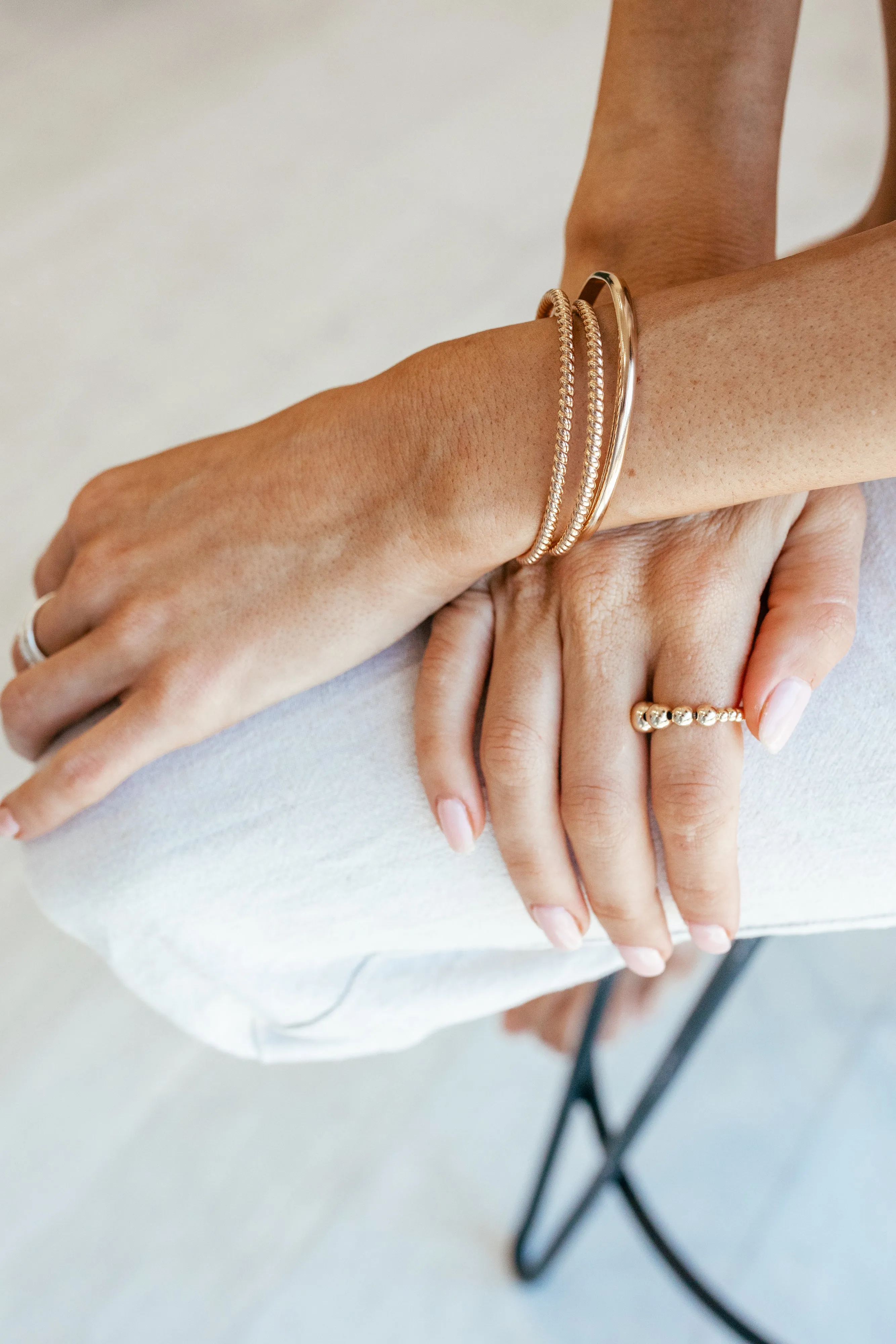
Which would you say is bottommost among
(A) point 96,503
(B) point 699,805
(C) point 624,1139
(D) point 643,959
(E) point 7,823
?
(C) point 624,1139

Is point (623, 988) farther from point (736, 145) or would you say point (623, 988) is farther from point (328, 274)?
point (328, 274)

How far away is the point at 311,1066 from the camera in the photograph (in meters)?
1.21

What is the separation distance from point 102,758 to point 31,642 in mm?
128

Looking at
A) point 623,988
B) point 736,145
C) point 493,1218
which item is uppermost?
point 736,145

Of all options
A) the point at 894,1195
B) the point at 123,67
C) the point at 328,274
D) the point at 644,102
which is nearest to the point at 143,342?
the point at 328,274

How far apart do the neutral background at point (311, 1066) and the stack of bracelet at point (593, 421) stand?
2.87ft

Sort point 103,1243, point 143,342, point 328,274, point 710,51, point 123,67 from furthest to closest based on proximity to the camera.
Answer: point 123,67, point 328,274, point 143,342, point 103,1243, point 710,51

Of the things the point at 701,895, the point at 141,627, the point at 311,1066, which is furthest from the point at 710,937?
the point at 311,1066

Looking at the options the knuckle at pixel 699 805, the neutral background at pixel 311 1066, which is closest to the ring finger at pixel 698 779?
the knuckle at pixel 699 805

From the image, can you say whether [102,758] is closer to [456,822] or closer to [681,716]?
[456,822]

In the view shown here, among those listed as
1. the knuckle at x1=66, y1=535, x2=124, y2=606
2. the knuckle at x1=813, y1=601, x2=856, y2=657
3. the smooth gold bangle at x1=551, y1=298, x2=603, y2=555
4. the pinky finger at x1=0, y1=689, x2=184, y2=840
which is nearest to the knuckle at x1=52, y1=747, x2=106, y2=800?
the pinky finger at x1=0, y1=689, x2=184, y2=840

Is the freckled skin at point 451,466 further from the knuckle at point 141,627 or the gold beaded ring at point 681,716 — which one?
the gold beaded ring at point 681,716

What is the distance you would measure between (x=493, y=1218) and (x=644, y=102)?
45.4 inches

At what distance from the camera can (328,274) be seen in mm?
1789
